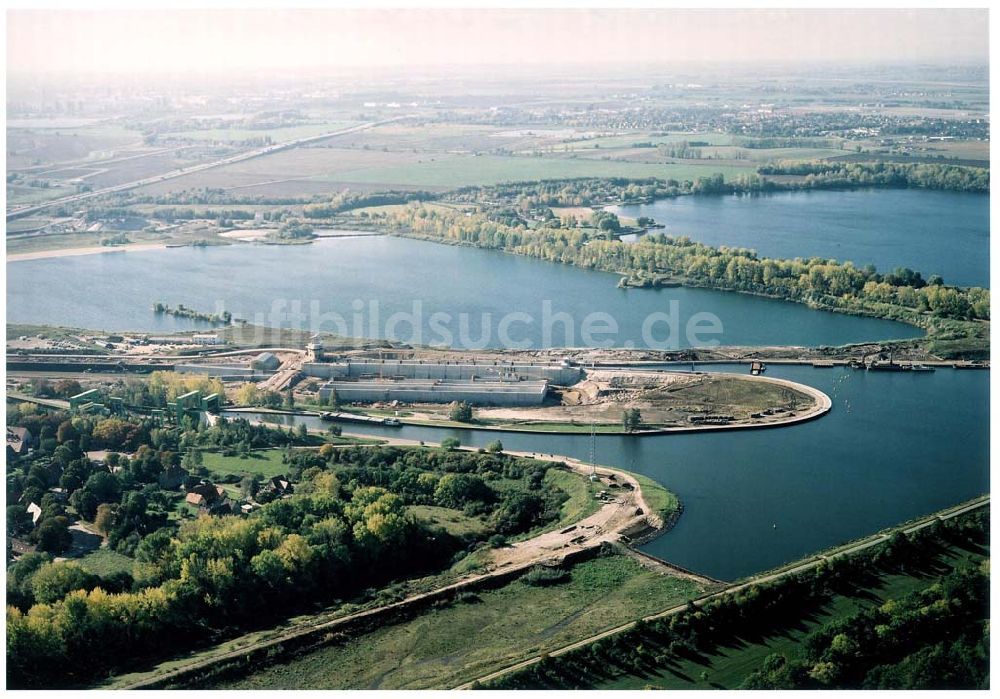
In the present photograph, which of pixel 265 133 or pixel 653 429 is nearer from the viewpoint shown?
pixel 653 429

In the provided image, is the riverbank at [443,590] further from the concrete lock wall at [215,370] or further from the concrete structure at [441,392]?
the concrete lock wall at [215,370]

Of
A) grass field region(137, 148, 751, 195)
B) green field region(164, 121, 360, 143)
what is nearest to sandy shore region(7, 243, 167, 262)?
grass field region(137, 148, 751, 195)

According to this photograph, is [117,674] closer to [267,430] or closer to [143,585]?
[143,585]

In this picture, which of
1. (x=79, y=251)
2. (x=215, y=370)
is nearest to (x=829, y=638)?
(x=215, y=370)

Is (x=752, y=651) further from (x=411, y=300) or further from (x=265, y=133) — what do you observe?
(x=265, y=133)

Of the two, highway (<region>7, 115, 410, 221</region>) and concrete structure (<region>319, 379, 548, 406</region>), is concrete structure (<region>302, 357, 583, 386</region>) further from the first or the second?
highway (<region>7, 115, 410, 221</region>)
